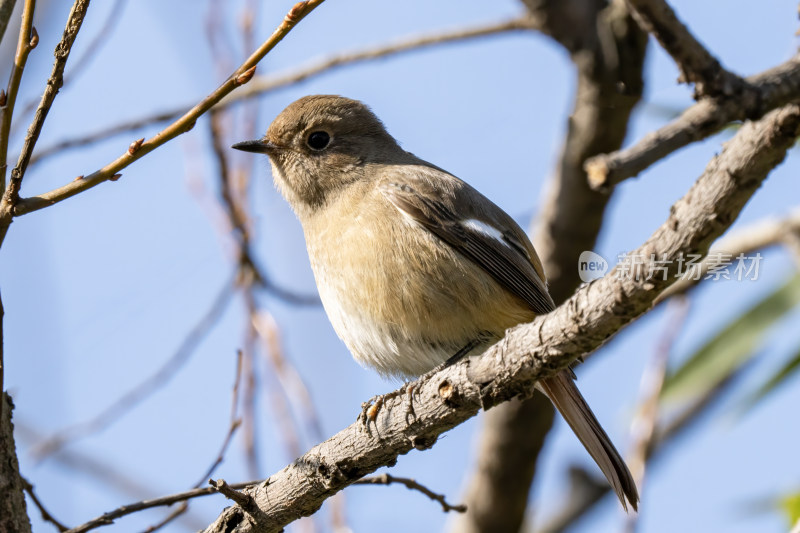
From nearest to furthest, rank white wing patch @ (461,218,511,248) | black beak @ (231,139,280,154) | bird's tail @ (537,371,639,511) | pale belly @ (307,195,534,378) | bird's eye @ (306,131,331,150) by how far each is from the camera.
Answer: bird's tail @ (537,371,639,511)
pale belly @ (307,195,534,378)
white wing patch @ (461,218,511,248)
black beak @ (231,139,280,154)
bird's eye @ (306,131,331,150)

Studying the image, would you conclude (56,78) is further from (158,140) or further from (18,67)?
(158,140)

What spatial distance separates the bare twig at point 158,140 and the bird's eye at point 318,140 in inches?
102

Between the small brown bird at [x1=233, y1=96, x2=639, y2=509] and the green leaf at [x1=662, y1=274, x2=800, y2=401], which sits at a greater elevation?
the small brown bird at [x1=233, y1=96, x2=639, y2=509]

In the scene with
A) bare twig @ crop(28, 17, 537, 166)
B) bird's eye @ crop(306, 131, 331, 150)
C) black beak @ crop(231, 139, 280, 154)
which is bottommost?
bird's eye @ crop(306, 131, 331, 150)

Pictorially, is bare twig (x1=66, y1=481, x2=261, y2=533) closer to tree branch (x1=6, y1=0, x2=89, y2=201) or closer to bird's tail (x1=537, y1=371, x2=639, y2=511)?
tree branch (x1=6, y1=0, x2=89, y2=201)

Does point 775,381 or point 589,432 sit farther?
point 775,381

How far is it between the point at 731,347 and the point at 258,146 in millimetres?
3122

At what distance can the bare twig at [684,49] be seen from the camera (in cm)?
246

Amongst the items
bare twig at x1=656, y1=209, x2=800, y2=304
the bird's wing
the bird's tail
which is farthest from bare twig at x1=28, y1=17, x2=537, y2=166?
the bird's tail

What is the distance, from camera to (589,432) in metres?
4.01

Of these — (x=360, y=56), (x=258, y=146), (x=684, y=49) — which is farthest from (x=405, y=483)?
(x=360, y=56)

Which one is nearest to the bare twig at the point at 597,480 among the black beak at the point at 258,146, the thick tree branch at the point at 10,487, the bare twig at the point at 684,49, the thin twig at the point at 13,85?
the black beak at the point at 258,146

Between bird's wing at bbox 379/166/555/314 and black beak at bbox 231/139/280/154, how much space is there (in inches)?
29.1

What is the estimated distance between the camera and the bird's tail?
3863 mm
